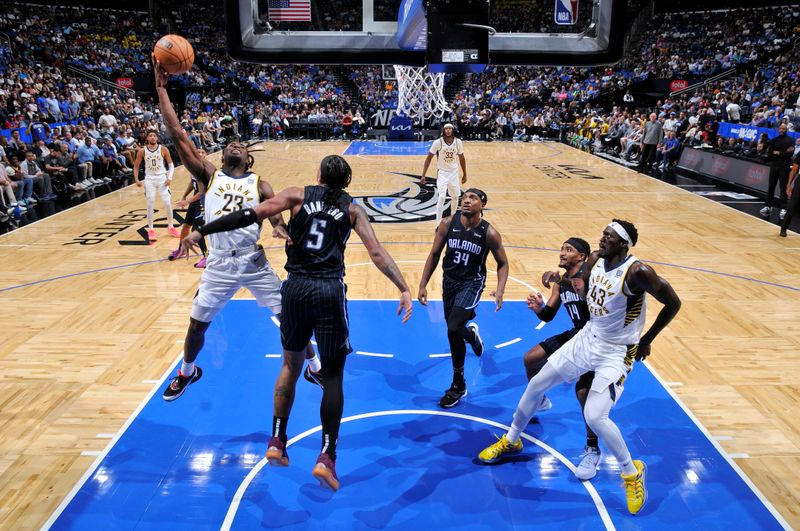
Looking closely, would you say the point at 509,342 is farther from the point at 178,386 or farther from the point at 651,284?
the point at 178,386

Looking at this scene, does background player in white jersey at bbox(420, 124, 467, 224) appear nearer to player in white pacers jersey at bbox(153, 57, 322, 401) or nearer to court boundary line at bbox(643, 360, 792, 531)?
court boundary line at bbox(643, 360, 792, 531)

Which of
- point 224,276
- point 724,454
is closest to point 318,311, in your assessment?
point 224,276

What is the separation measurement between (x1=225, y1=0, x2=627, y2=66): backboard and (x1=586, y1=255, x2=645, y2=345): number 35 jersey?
6.79ft

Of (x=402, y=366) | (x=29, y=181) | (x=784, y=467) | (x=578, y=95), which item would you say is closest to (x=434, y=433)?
(x=402, y=366)

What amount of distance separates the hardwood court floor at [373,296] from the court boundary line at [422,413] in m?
1.10

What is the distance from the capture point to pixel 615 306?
4.03m

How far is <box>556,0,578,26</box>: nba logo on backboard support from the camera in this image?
5.39 meters

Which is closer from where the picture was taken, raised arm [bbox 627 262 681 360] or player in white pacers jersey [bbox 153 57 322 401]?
raised arm [bbox 627 262 681 360]

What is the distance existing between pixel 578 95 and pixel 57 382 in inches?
1182

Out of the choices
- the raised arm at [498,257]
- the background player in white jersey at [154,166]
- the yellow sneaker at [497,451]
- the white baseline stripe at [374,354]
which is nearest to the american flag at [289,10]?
the raised arm at [498,257]

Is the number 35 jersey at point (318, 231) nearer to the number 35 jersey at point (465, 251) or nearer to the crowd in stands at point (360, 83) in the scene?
the number 35 jersey at point (465, 251)

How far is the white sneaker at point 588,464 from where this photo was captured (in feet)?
14.3

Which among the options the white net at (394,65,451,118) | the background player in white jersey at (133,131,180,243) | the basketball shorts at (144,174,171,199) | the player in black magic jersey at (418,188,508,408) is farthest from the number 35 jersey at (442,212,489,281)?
the white net at (394,65,451,118)

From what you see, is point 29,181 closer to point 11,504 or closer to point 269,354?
point 269,354
